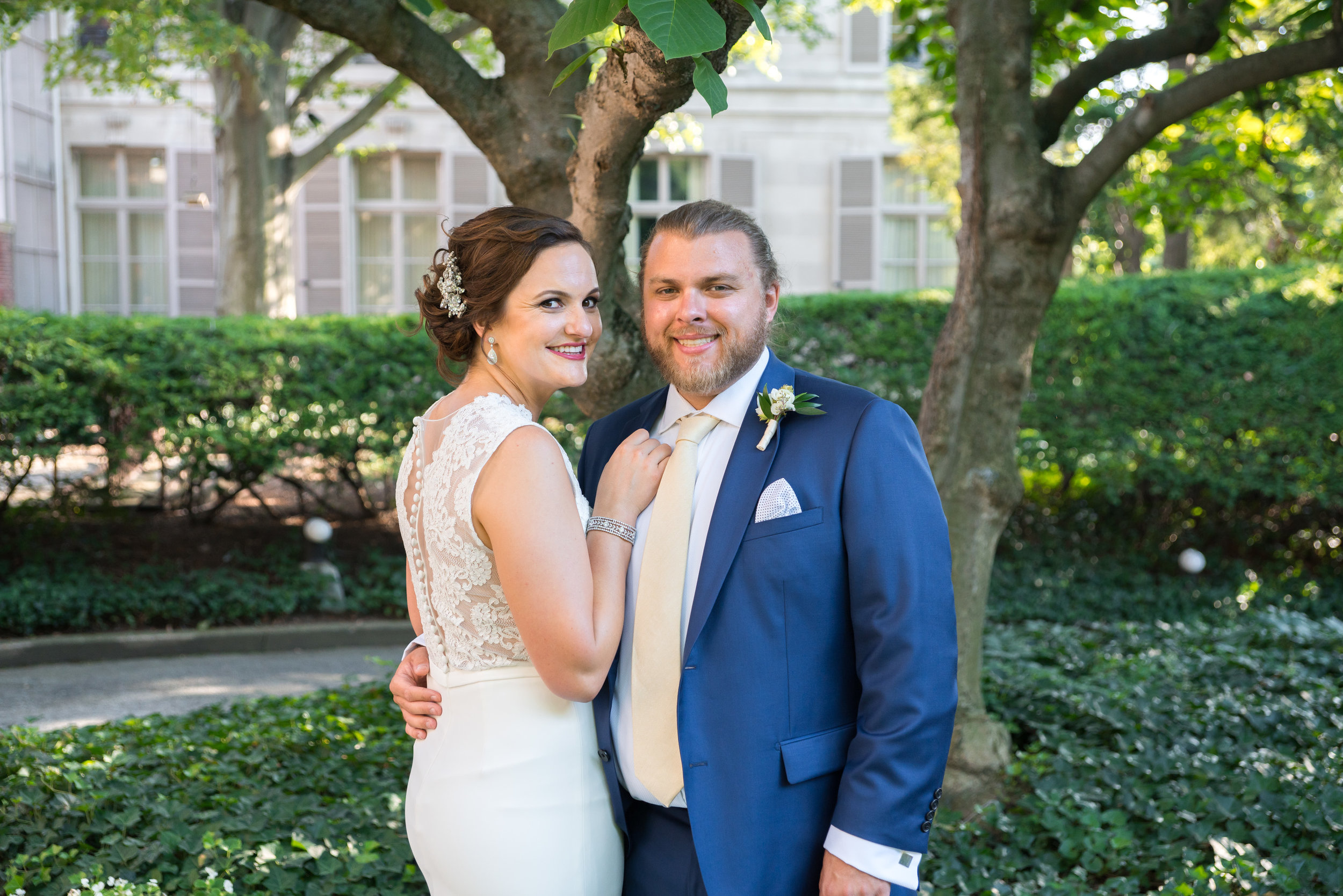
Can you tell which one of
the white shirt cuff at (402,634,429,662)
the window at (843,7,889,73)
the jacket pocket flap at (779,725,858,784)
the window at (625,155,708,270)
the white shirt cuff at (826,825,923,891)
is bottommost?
the white shirt cuff at (826,825,923,891)

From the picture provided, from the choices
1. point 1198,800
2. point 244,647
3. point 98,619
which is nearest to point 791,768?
point 1198,800

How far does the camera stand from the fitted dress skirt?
82.1 inches

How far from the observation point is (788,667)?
2.10 m

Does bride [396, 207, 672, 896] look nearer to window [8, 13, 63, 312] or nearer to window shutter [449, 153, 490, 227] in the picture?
window shutter [449, 153, 490, 227]

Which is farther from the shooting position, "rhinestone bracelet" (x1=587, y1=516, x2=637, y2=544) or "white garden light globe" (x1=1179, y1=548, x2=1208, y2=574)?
"white garden light globe" (x1=1179, y1=548, x2=1208, y2=574)

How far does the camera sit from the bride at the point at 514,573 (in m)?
2.00

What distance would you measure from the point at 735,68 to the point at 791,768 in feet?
51.5

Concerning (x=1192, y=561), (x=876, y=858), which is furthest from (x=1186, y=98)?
(x=1192, y=561)

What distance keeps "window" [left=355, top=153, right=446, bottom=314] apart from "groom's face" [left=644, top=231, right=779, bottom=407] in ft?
54.4

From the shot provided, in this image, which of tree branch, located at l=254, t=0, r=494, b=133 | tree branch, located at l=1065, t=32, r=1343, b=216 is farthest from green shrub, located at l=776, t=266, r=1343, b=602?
tree branch, located at l=254, t=0, r=494, b=133

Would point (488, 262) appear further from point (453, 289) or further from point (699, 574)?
point (699, 574)

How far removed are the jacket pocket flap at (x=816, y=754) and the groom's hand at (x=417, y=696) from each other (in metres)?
0.75

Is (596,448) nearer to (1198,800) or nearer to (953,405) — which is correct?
(953,405)

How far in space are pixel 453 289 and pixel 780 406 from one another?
747mm
